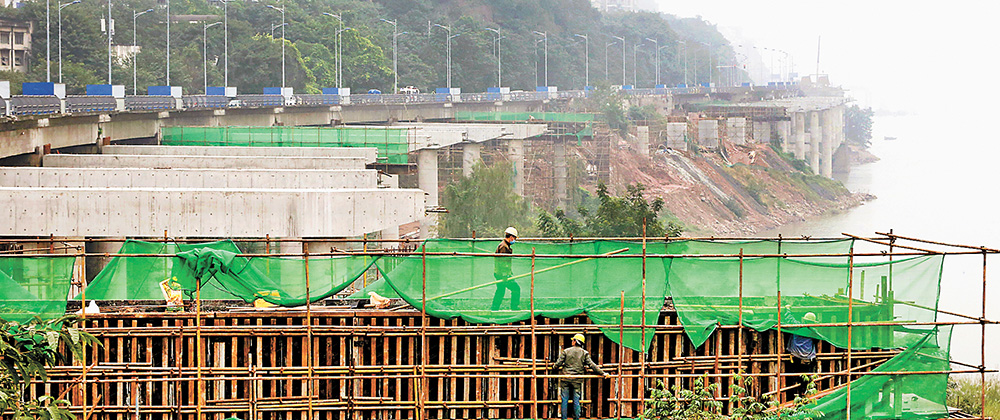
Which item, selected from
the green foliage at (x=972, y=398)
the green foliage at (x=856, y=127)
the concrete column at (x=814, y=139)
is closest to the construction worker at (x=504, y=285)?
the green foliage at (x=972, y=398)

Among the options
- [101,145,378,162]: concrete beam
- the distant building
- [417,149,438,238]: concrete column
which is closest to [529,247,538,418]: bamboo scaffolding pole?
[101,145,378,162]: concrete beam

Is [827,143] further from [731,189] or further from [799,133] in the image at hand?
[731,189]

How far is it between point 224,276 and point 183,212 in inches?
566

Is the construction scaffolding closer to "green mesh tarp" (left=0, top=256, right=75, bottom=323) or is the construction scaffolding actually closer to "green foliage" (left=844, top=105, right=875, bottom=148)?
"green mesh tarp" (left=0, top=256, right=75, bottom=323)

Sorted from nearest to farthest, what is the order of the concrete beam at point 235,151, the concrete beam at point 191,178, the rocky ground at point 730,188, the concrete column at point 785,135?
the concrete beam at point 191,178 < the concrete beam at point 235,151 < the rocky ground at point 730,188 < the concrete column at point 785,135

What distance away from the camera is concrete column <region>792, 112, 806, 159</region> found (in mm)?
132125

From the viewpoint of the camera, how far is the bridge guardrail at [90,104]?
47.0 metres

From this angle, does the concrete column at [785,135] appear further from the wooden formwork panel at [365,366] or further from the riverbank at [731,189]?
the wooden formwork panel at [365,366]

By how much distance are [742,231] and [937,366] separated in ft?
230

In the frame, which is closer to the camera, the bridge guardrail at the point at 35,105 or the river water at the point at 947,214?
the bridge guardrail at the point at 35,105

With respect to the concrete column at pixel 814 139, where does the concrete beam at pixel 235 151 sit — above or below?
below

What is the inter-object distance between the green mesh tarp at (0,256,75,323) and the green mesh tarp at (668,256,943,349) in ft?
29.2

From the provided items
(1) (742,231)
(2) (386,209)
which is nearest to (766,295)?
(2) (386,209)

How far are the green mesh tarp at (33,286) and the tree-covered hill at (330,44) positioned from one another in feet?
215
